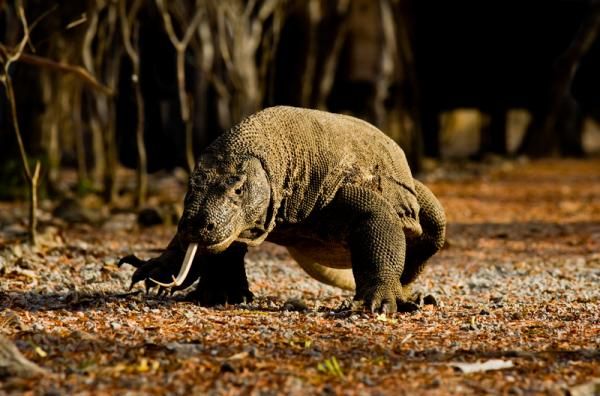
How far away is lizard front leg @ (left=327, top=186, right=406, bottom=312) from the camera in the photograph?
4.87 m

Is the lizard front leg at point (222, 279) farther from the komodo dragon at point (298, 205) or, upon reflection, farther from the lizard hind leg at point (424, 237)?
the lizard hind leg at point (424, 237)

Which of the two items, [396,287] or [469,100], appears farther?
[469,100]

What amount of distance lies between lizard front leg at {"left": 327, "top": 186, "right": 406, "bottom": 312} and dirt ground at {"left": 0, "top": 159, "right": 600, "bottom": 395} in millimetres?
153

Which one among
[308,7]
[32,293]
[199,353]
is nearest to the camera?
[199,353]

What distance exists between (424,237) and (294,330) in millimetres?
1419

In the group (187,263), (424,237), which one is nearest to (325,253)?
(424,237)

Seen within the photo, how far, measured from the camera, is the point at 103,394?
321cm

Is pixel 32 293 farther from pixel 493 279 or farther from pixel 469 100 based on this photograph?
pixel 469 100

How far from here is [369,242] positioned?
4.86 m

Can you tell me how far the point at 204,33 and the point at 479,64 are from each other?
9391 millimetres

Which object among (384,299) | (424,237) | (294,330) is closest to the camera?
(294,330)

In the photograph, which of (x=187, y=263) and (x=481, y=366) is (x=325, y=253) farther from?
(x=481, y=366)

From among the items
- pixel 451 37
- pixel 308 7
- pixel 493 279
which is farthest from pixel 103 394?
pixel 451 37

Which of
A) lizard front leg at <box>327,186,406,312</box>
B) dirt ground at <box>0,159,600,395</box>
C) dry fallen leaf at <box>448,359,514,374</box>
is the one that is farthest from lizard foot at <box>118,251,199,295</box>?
dry fallen leaf at <box>448,359,514,374</box>
